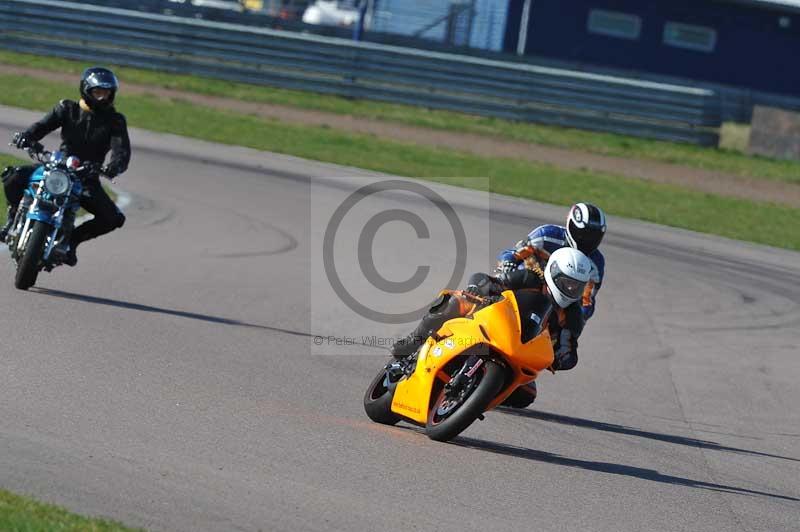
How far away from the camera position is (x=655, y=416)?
9.53 m

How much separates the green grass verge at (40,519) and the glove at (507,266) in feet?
11.3

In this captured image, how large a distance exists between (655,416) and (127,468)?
15.4ft

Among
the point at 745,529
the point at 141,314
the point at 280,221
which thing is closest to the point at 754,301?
the point at 280,221

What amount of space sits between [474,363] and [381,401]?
0.77 meters

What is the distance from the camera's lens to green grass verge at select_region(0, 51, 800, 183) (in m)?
27.0

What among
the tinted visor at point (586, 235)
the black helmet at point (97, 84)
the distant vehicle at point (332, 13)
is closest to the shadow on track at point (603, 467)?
the tinted visor at point (586, 235)

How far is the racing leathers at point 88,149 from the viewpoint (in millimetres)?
10484

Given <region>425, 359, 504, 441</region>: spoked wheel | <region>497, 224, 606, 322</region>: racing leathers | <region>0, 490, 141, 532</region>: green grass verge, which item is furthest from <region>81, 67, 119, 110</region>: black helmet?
<region>0, 490, 141, 532</region>: green grass verge

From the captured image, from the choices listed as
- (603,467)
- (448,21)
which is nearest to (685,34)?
(448,21)

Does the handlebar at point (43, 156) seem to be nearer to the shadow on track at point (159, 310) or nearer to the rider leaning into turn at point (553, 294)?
the shadow on track at point (159, 310)

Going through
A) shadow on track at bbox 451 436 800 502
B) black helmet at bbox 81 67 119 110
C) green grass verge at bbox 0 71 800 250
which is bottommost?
green grass verge at bbox 0 71 800 250

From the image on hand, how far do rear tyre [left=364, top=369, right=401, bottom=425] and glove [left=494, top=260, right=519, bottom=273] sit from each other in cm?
95

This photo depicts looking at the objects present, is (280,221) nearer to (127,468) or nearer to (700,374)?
(700,374)

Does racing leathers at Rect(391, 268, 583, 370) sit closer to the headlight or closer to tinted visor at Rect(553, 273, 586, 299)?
tinted visor at Rect(553, 273, 586, 299)
